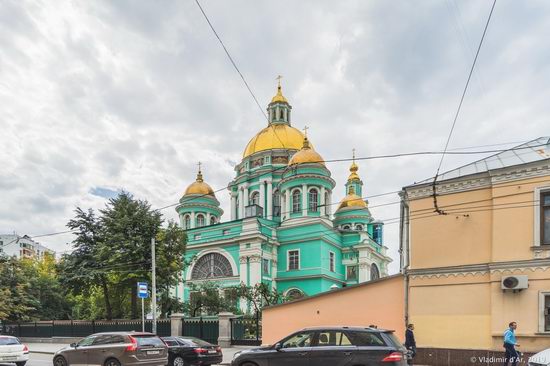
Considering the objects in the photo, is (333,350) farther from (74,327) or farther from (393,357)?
→ (74,327)

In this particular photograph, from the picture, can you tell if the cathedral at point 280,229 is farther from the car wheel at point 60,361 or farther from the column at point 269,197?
the car wheel at point 60,361

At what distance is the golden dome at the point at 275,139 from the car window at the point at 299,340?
153ft

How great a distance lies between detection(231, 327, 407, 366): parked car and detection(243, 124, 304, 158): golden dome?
46678 mm

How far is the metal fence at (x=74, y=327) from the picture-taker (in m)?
26.3

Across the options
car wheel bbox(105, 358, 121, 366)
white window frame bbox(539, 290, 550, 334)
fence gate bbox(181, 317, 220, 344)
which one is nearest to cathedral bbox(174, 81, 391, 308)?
fence gate bbox(181, 317, 220, 344)

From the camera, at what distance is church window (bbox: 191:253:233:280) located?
162 feet

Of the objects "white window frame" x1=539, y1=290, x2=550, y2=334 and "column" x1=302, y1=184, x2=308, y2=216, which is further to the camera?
"column" x1=302, y1=184, x2=308, y2=216

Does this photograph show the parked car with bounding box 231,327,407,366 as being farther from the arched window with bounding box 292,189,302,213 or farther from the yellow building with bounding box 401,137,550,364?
the arched window with bounding box 292,189,302,213

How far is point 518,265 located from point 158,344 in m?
10.9

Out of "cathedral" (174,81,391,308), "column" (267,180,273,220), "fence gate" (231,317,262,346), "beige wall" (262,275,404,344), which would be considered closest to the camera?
"beige wall" (262,275,404,344)

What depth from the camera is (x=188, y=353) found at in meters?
15.5

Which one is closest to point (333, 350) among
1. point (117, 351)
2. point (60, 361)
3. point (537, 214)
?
point (117, 351)

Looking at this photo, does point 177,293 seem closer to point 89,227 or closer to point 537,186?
point 89,227

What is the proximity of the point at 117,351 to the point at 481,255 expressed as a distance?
1134 cm
